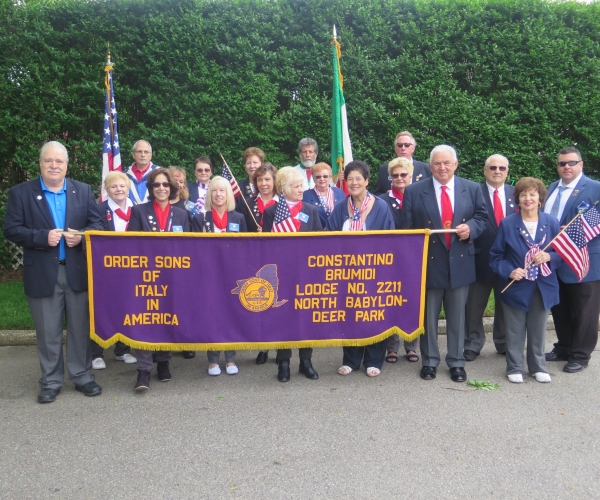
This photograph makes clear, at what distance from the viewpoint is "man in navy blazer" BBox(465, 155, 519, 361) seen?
18.9 ft

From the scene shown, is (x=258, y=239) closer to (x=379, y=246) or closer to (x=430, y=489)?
(x=379, y=246)

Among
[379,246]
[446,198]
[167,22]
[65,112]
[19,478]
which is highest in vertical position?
[167,22]

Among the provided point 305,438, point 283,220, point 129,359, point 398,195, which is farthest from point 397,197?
point 129,359

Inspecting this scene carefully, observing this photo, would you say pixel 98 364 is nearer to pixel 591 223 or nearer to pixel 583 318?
pixel 583 318

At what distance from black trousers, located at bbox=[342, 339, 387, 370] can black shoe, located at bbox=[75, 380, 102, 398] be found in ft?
7.50

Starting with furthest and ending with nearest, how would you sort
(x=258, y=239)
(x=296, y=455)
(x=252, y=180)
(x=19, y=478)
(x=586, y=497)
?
(x=252, y=180)
(x=258, y=239)
(x=296, y=455)
(x=19, y=478)
(x=586, y=497)

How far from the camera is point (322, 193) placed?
6.43 meters

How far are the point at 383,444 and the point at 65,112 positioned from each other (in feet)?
23.2

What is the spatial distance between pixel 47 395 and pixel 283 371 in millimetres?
2047

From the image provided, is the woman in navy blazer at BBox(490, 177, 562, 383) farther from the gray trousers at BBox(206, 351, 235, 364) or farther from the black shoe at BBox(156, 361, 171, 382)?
the black shoe at BBox(156, 361, 171, 382)

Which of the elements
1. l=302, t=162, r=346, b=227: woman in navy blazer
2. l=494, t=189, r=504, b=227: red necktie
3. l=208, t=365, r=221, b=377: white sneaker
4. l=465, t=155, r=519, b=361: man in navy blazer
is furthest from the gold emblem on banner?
l=494, t=189, r=504, b=227: red necktie

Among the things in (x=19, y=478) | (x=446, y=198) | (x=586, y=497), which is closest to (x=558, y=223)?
(x=446, y=198)

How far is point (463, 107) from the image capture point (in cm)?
856

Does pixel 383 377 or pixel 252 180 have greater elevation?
pixel 252 180
